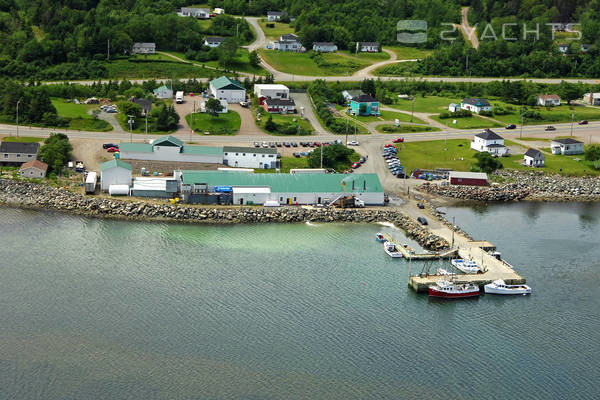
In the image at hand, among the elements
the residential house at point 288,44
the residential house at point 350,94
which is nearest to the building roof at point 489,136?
the residential house at point 350,94

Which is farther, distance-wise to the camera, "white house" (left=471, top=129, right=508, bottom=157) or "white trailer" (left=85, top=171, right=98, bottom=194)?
"white house" (left=471, top=129, right=508, bottom=157)

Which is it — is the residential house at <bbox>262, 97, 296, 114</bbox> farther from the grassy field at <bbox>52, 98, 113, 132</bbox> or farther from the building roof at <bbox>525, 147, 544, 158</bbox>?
the building roof at <bbox>525, 147, 544, 158</bbox>

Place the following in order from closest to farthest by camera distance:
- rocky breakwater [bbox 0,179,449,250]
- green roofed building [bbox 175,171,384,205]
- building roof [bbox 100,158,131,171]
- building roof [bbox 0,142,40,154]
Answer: rocky breakwater [bbox 0,179,449,250]
green roofed building [bbox 175,171,384,205]
building roof [bbox 100,158,131,171]
building roof [bbox 0,142,40,154]

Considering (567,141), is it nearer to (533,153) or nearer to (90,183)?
(533,153)

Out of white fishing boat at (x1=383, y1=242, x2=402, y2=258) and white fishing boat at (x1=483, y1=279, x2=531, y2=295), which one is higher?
white fishing boat at (x1=383, y1=242, x2=402, y2=258)

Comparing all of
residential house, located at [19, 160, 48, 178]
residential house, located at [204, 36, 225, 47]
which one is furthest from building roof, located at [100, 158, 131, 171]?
residential house, located at [204, 36, 225, 47]

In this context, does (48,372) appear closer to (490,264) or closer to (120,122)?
(490,264)

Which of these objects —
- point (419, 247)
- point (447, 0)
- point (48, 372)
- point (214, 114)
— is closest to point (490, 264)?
point (419, 247)
